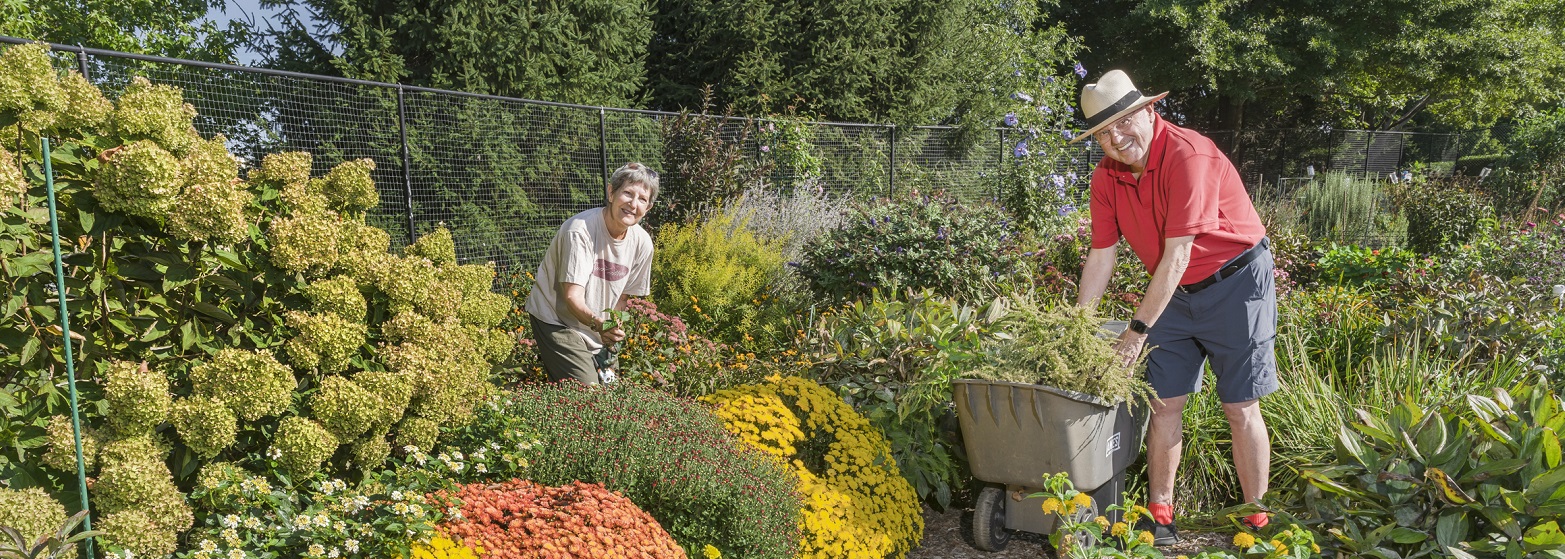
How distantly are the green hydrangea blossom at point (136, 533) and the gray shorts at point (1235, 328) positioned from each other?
3.06 metres

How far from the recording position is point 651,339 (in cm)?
473

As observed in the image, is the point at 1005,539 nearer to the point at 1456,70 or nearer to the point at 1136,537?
the point at 1136,537

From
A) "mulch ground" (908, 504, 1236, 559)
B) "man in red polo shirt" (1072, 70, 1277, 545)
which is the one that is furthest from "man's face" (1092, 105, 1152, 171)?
"mulch ground" (908, 504, 1236, 559)

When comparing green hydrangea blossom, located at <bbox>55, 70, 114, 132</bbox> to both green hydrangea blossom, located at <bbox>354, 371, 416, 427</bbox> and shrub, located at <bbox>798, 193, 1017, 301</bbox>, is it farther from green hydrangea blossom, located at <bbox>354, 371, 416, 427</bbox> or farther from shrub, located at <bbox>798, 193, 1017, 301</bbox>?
shrub, located at <bbox>798, 193, 1017, 301</bbox>

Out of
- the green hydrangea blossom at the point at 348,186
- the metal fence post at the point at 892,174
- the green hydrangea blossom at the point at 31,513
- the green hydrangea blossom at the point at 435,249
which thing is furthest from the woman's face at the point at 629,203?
the metal fence post at the point at 892,174

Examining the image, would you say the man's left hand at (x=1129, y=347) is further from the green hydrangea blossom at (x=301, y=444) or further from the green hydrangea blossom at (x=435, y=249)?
the green hydrangea blossom at (x=301, y=444)

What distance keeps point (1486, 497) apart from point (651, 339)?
11.1 ft

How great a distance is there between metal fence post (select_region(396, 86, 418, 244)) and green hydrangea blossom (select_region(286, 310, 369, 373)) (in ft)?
15.5

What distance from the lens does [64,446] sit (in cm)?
207

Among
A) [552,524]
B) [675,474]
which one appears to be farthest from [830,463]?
[552,524]

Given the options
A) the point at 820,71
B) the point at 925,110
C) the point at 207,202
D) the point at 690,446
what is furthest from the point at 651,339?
the point at 925,110

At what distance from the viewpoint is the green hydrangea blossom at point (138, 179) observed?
208 centimetres

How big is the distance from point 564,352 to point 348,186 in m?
1.58

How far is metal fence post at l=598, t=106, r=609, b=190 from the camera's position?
313 inches
